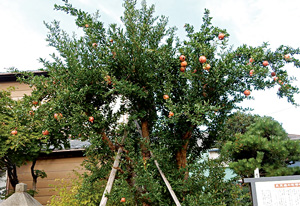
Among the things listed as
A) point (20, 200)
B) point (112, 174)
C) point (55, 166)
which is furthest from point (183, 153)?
point (55, 166)

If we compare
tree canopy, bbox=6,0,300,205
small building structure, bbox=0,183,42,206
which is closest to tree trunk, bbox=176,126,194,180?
tree canopy, bbox=6,0,300,205

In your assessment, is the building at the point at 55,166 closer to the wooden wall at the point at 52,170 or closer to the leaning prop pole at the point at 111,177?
the wooden wall at the point at 52,170

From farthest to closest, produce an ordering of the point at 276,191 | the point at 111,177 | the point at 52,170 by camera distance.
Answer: the point at 52,170 < the point at 111,177 < the point at 276,191

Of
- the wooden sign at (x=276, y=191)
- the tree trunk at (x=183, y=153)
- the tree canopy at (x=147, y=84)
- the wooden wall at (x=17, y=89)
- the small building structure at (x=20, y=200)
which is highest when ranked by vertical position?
the wooden wall at (x=17, y=89)

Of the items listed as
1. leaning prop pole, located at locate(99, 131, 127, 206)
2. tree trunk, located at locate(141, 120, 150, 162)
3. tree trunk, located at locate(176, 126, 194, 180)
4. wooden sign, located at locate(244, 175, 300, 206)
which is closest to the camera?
wooden sign, located at locate(244, 175, 300, 206)

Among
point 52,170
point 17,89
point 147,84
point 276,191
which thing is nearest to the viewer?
point 276,191

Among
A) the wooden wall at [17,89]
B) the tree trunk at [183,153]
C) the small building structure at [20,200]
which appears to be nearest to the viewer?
the small building structure at [20,200]

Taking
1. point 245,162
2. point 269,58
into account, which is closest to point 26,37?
point 269,58

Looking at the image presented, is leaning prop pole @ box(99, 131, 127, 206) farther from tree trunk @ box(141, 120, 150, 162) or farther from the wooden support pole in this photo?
tree trunk @ box(141, 120, 150, 162)

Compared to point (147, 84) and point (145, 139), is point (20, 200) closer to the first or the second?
point (145, 139)

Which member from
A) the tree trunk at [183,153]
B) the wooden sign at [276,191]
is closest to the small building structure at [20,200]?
the tree trunk at [183,153]

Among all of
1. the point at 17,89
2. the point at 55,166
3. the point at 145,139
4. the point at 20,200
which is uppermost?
the point at 17,89

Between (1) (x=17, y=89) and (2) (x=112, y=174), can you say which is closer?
(2) (x=112, y=174)

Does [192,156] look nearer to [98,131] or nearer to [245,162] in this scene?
[98,131]
